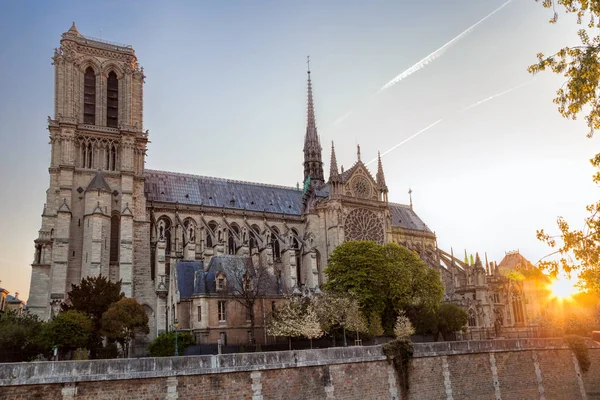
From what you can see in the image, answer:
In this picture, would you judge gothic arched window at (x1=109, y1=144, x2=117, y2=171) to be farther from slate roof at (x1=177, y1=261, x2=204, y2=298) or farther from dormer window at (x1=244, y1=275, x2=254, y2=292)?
dormer window at (x1=244, y1=275, x2=254, y2=292)

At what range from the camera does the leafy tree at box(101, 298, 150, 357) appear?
115 ft

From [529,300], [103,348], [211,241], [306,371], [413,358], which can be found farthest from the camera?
[529,300]

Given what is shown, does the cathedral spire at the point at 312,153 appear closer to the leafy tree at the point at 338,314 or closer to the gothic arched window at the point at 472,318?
the gothic arched window at the point at 472,318

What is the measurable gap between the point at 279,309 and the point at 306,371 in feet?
51.9

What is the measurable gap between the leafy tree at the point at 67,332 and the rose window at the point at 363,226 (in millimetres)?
30668

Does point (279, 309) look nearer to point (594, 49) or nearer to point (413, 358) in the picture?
point (413, 358)

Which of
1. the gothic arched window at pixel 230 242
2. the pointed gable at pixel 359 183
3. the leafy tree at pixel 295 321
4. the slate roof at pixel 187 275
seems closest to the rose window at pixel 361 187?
the pointed gable at pixel 359 183

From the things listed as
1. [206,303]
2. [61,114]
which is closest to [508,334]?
[206,303]

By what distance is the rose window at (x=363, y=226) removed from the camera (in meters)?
58.4

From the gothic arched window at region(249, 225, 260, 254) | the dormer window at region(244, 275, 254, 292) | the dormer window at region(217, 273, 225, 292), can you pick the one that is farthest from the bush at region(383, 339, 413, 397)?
the gothic arched window at region(249, 225, 260, 254)

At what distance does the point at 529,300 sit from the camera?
65750 millimetres

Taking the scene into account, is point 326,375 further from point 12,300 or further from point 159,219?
point 12,300

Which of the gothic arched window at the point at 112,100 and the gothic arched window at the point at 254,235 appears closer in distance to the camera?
the gothic arched window at the point at 112,100

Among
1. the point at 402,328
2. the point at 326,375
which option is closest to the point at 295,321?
the point at 402,328
